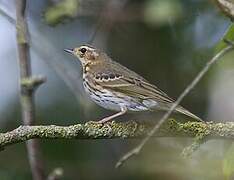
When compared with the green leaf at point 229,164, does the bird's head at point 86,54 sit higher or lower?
lower

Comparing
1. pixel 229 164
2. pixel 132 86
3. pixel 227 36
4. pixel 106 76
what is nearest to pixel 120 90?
pixel 132 86

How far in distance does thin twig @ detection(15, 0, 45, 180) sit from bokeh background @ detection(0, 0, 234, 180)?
25cm

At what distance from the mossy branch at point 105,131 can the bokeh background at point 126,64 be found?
1.62 feet

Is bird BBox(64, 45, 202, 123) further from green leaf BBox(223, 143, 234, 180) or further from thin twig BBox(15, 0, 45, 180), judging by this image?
green leaf BBox(223, 143, 234, 180)

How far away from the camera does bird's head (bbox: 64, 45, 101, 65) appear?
558 centimetres

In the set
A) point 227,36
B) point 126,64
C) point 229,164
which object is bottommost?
point 126,64

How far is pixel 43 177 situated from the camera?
389 cm

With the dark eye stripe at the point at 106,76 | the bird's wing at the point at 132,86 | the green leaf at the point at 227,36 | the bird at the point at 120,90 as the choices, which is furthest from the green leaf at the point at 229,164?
the dark eye stripe at the point at 106,76

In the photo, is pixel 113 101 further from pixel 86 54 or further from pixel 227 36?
pixel 227 36

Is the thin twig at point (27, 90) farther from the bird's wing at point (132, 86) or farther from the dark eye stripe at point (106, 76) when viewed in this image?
the dark eye stripe at point (106, 76)

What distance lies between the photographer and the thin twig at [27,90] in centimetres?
388

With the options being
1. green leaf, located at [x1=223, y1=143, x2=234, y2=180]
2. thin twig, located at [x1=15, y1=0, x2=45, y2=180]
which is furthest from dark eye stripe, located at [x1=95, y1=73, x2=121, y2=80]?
green leaf, located at [x1=223, y1=143, x2=234, y2=180]

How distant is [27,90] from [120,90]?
1016 mm

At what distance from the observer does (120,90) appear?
191 inches
